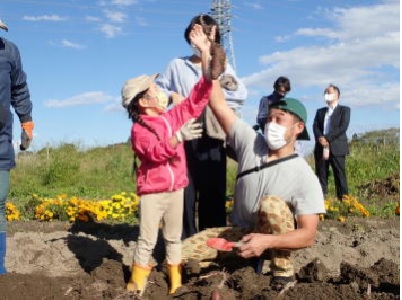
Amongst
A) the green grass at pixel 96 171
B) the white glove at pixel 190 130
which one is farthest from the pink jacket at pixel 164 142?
the green grass at pixel 96 171

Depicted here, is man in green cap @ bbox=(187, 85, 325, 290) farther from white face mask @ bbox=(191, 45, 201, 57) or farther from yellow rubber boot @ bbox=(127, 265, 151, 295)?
yellow rubber boot @ bbox=(127, 265, 151, 295)

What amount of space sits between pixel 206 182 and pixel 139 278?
1.14 meters

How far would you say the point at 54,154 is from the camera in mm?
18359

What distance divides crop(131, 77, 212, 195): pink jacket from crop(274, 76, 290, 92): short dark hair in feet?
13.2

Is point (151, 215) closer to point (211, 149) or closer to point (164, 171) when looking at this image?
point (164, 171)

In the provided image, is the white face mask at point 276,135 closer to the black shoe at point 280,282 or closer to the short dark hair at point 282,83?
the black shoe at point 280,282

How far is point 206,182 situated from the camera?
203 inches

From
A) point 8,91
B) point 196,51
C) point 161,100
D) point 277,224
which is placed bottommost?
point 277,224

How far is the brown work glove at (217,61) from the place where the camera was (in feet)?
13.4

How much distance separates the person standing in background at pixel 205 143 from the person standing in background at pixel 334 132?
526cm

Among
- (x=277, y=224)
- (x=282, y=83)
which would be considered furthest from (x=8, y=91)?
(x=282, y=83)

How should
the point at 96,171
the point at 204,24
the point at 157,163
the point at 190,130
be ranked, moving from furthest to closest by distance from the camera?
the point at 96,171 < the point at 204,24 < the point at 157,163 < the point at 190,130

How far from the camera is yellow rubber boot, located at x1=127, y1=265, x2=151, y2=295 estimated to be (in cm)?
423

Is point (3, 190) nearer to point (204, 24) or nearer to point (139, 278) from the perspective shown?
point (139, 278)
